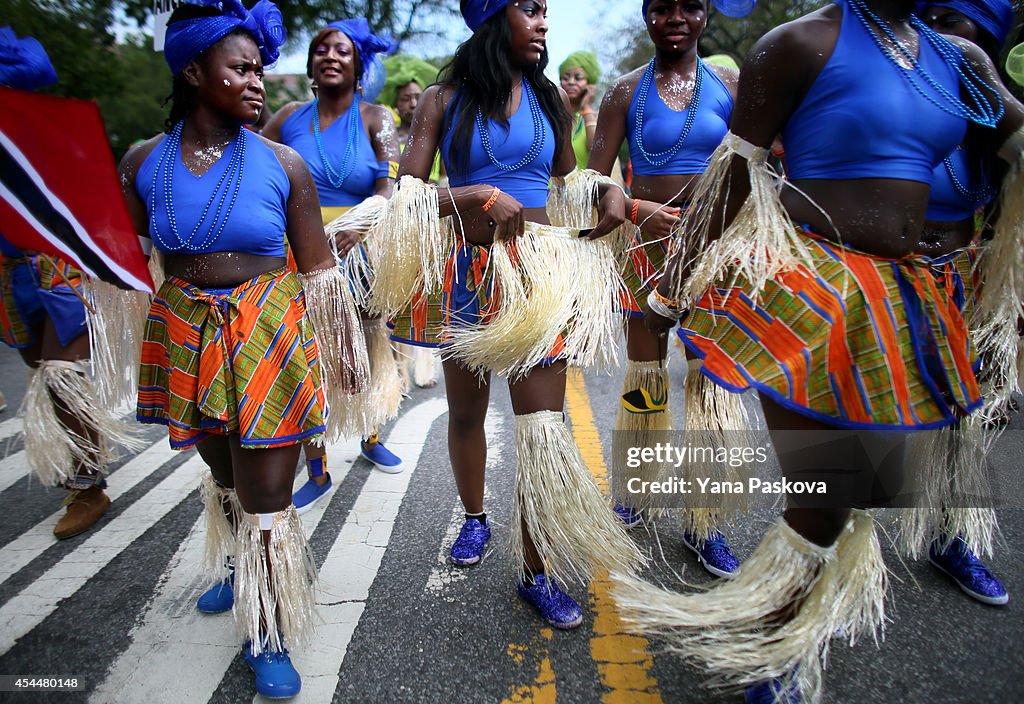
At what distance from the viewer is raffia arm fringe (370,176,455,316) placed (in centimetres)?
222

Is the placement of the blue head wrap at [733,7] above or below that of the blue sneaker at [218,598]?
above

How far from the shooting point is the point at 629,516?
287 centimetres

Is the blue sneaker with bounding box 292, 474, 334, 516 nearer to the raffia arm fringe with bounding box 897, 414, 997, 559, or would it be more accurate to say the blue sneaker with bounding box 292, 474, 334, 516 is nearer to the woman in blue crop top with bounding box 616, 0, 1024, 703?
the woman in blue crop top with bounding box 616, 0, 1024, 703

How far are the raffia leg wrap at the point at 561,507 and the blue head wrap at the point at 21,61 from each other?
8.63 feet

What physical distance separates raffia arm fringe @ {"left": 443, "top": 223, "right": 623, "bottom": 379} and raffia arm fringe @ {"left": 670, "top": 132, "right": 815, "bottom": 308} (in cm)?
44

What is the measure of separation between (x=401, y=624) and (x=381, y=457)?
4.83 feet

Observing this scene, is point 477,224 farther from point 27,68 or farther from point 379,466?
point 27,68

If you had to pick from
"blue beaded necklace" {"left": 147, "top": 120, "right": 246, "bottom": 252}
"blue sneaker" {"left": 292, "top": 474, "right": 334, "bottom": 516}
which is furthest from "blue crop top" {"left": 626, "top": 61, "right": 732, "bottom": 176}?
"blue sneaker" {"left": 292, "top": 474, "right": 334, "bottom": 516}

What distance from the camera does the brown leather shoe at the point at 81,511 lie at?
2892 mm

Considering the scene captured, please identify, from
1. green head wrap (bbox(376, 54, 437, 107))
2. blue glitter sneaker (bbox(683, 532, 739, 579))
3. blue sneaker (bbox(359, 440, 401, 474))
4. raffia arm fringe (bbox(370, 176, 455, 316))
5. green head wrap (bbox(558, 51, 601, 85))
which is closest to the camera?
raffia arm fringe (bbox(370, 176, 455, 316))

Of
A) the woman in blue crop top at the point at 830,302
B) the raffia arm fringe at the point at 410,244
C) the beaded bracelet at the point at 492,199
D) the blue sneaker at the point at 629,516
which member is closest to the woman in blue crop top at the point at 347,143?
the raffia arm fringe at the point at 410,244

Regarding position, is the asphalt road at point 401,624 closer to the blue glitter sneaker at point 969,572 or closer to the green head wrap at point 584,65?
the blue glitter sneaker at point 969,572

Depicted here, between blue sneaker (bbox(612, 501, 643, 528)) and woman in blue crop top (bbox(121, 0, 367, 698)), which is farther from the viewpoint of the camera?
blue sneaker (bbox(612, 501, 643, 528))

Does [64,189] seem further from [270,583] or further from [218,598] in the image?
[218,598]
